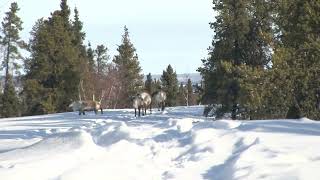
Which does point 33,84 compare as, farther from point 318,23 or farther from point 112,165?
point 112,165

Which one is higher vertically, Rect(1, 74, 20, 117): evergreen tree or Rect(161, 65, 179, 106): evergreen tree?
Rect(161, 65, 179, 106): evergreen tree

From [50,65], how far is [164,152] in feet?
143

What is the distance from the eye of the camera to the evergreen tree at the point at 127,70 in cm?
7050

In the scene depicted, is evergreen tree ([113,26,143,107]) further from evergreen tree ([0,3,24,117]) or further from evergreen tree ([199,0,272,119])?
evergreen tree ([199,0,272,119])

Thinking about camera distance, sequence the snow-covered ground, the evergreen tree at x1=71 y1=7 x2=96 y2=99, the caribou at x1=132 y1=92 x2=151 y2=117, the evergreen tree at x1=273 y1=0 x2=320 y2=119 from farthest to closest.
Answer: the evergreen tree at x1=71 y1=7 x2=96 y2=99 → the caribou at x1=132 y1=92 x2=151 y2=117 → the evergreen tree at x1=273 y1=0 x2=320 y2=119 → the snow-covered ground

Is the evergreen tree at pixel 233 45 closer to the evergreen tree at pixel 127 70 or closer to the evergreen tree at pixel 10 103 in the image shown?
the evergreen tree at pixel 10 103

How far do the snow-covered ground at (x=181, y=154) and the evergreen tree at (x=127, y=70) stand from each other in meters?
57.0

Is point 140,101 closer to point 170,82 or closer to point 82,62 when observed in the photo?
point 82,62

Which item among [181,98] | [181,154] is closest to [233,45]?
[181,154]

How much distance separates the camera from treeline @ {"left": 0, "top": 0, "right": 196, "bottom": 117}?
5262cm

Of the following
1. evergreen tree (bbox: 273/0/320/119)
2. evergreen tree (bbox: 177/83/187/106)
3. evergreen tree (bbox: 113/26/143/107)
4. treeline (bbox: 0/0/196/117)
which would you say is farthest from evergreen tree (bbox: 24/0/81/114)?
evergreen tree (bbox: 177/83/187/106)

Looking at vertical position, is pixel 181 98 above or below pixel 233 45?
below

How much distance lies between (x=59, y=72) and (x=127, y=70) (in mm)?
18117

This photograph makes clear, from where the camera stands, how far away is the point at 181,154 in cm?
1044
